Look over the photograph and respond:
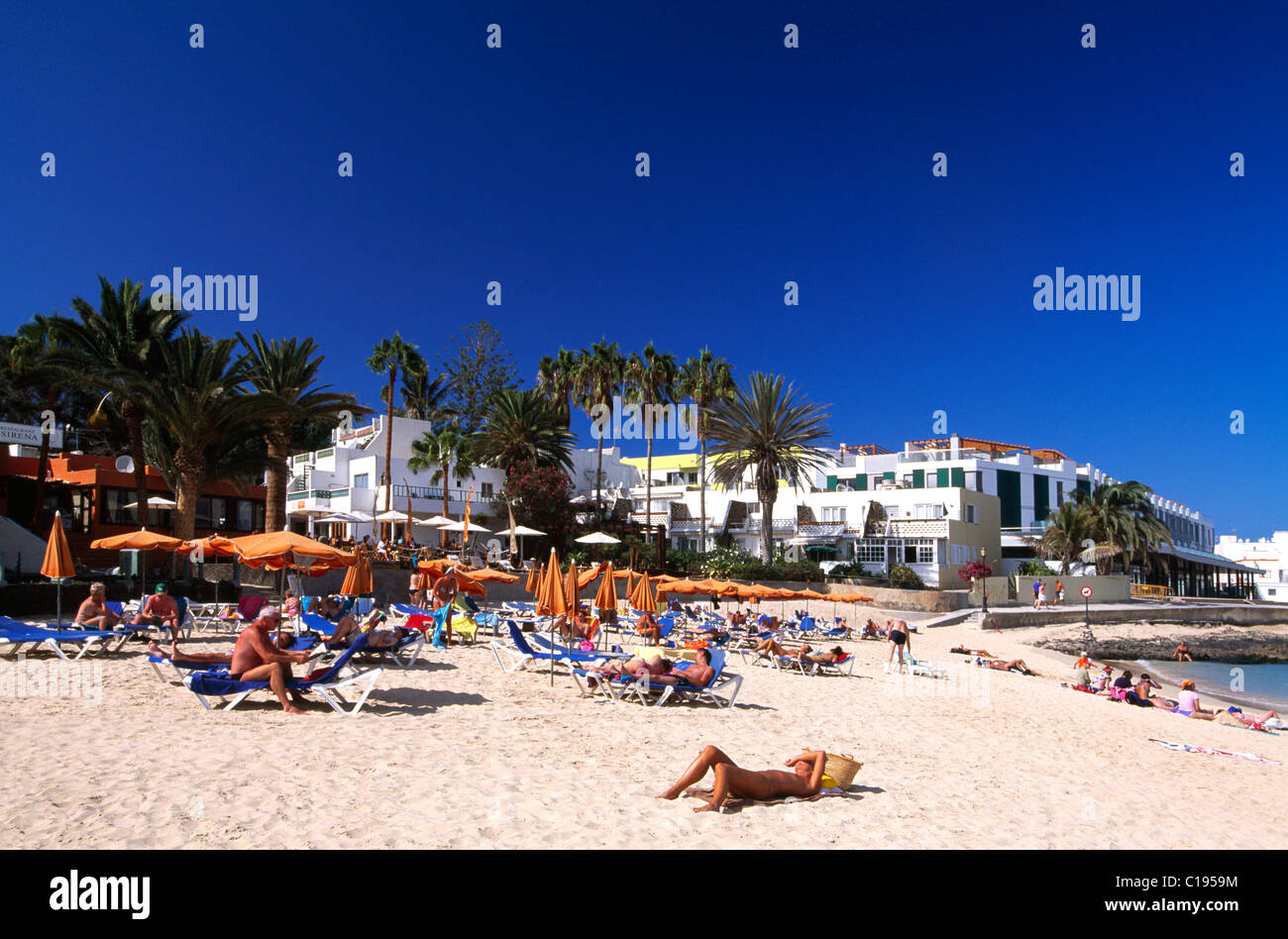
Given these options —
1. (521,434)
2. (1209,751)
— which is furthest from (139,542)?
(521,434)

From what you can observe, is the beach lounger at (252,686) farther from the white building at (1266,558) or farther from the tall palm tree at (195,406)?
the white building at (1266,558)

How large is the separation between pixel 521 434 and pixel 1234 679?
1232 inches

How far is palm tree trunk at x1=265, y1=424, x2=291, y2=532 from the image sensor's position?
88.0 feet

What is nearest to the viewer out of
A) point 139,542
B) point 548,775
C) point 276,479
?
point 548,775

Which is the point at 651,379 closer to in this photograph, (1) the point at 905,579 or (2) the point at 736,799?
(1) the point at 905,579

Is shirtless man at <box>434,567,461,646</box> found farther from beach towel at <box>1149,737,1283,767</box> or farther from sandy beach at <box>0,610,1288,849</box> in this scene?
beach towel at <box>1149,737,1283,767</box>

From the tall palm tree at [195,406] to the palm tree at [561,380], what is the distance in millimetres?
22959

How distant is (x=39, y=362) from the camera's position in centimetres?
2228

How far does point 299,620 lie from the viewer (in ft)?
46.1
